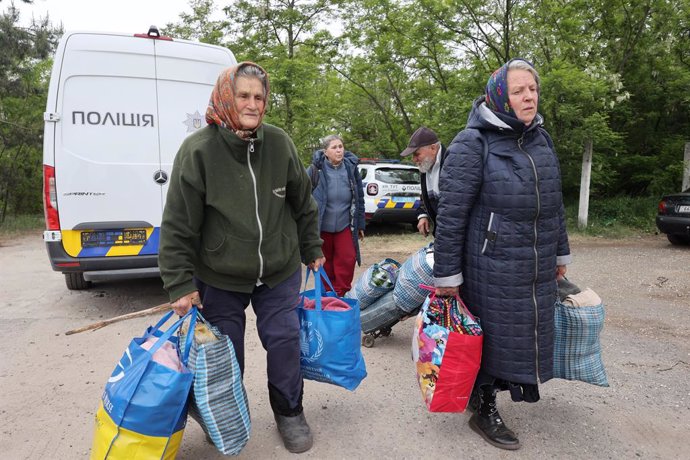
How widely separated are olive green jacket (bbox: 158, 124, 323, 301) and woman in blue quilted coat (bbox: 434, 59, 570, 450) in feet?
2.82

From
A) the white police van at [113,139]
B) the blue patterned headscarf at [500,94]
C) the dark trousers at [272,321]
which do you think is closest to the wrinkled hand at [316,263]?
the dark trousers at [272,321]

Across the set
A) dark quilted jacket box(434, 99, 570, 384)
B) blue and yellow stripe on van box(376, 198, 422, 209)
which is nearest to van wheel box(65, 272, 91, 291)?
dark quilted jacket box(434, 99, 570, 384)

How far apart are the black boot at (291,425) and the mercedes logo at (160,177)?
3.13 metres

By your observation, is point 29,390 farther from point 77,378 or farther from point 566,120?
point 566,120

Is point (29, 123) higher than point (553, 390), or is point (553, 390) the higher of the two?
point (29, 123)

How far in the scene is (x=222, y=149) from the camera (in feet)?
8.07

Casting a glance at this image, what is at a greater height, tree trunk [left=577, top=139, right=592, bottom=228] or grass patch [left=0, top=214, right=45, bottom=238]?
tree trunk [left=577, top=139, right=592, bottom=228]

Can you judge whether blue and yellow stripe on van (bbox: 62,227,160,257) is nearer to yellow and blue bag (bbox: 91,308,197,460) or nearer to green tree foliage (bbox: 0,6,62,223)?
yellow and blue bag (bbox: 91,308,197,460)

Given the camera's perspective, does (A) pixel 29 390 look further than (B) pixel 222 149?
Yes

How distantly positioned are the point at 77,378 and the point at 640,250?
30.8 ft

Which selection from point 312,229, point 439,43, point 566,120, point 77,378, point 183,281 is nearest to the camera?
point 183,281

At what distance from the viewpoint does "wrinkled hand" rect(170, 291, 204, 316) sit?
7.85 feet

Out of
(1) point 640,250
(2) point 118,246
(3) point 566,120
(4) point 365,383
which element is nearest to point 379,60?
(3) point 566,120

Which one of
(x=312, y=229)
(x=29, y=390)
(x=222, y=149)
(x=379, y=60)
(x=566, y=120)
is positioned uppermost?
(x=379, y=60)
